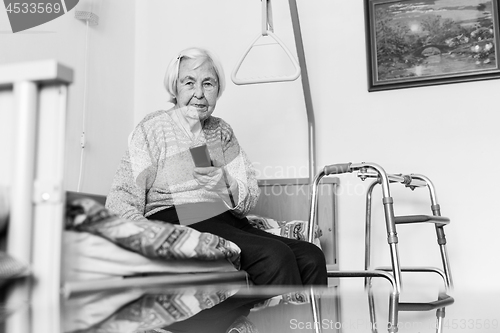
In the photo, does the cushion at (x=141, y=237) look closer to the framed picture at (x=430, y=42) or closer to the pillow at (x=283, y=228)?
the pillow at (x=283, y=228)

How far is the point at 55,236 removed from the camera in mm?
A: 772

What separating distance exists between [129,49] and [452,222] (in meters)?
1.62

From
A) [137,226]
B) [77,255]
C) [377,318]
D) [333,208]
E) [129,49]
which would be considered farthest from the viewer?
[129,49]

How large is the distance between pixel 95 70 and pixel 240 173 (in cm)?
92

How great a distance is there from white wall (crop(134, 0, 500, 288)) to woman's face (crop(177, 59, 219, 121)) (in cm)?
66

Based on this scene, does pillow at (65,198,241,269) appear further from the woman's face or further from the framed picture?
the framed picture

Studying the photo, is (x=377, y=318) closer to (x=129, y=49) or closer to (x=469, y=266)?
(x=469, y=266)

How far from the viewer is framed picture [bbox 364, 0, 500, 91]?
85.8 inches

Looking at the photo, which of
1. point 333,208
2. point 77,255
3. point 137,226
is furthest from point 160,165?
point 333,208

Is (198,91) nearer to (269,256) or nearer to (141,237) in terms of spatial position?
(269,256)

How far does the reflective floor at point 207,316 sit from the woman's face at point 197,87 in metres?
0.94

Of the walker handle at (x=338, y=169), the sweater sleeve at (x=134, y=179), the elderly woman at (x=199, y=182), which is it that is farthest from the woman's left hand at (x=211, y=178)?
the walker handle at (x=338, y=169)

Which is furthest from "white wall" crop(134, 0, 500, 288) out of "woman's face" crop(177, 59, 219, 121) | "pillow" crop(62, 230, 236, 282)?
"pillow" crop(62, 230, 236, 282)

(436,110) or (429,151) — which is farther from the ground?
(436,110)
